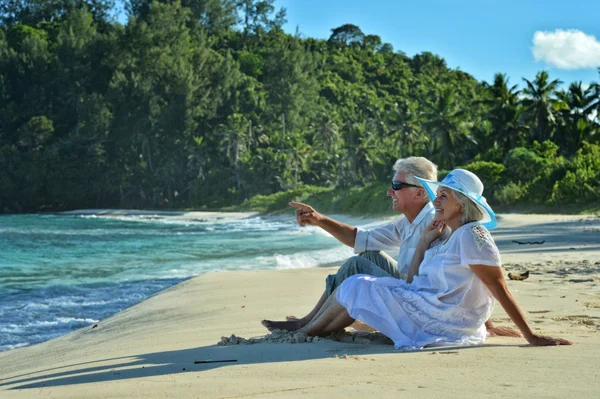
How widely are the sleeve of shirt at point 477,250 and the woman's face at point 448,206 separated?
0.15 metres

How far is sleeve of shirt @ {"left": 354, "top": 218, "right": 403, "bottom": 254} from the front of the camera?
477 cm

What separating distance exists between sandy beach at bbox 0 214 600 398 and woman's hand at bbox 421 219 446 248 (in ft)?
2.06

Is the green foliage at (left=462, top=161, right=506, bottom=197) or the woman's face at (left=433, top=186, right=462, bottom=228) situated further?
the green foliage at (left=462, top=161, right=506, bottom=197)

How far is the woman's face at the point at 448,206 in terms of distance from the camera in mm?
3857

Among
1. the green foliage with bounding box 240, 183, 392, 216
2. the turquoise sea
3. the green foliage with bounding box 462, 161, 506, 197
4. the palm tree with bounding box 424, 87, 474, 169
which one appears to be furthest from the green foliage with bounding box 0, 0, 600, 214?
the turquoise sea

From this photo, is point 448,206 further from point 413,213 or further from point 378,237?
point 378,237

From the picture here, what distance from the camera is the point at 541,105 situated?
130 feet

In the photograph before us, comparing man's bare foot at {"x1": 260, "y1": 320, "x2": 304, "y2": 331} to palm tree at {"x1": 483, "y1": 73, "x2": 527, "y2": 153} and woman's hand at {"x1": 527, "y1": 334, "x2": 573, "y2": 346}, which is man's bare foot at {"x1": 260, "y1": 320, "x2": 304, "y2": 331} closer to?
woman's hand at {"x1": 527, "y1": 334, "x2": 573, "y2": 346}

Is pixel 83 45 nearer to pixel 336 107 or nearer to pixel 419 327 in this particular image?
pixel 336 107

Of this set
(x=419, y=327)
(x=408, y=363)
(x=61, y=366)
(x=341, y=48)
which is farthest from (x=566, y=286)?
(x=341, y=48)

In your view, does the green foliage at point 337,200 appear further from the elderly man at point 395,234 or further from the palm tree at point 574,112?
the elderly man at point 395,234

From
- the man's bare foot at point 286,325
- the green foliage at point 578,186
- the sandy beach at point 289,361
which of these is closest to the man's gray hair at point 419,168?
the sandy beach at point 289,361

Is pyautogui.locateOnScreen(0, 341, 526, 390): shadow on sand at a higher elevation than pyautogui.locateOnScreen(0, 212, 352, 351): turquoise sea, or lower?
higher

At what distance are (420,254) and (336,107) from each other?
67.8 metres
